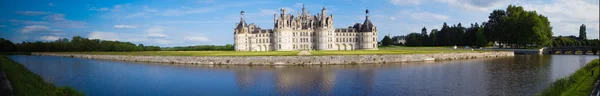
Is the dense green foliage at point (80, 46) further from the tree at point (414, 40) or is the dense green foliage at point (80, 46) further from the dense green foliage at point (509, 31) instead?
the dense green foliage at point (509, 31)

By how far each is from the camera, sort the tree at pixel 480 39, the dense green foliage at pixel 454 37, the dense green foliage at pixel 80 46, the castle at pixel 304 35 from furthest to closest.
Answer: the dense green foliage at pixel 80 46
the dense green foliage at pixel 454 37
the tree at pixel 480 39
the castle at pixel 304 35

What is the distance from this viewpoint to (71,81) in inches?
1008

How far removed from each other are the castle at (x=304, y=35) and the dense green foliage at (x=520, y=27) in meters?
20.4

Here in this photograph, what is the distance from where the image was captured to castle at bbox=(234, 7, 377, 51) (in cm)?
7400

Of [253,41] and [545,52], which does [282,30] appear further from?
[545,52]

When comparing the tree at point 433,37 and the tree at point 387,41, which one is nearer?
the tree at point 433,37

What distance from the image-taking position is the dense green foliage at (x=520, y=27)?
201 feet

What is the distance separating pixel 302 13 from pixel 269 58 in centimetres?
3832

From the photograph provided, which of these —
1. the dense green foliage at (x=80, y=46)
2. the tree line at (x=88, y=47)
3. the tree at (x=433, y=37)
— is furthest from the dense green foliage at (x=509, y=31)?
the dense green foliage at (x=80, y=46)

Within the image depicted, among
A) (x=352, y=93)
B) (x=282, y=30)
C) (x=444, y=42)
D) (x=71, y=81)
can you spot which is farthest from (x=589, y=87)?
(x=444, y=42)

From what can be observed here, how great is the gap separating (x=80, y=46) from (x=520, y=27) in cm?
8251

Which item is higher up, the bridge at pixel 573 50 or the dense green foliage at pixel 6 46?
the dense green foliage at pixel 6 46

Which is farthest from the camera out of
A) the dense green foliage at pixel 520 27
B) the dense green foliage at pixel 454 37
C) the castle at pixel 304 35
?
the dense green foliage at pixel 454 37

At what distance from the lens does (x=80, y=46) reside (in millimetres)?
87062
